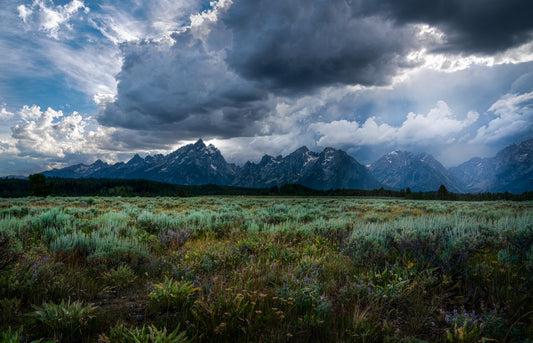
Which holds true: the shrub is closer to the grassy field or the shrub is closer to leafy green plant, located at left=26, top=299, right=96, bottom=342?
the grassy field

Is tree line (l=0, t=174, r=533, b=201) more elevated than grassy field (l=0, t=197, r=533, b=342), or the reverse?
grassy field (l=0, t=197, r=533, b=342)

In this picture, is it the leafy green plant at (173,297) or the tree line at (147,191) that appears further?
the tree line at (147,191)

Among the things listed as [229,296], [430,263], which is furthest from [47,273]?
[430,263]

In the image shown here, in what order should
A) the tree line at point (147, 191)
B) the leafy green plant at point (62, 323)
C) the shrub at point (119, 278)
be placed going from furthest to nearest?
the tree line at point (147, 191), the shrub at point (119, 278), the leafy green plant at point (62, 323)

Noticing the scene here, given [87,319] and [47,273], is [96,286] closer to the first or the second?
[47,273]

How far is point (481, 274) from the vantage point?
11.7ft

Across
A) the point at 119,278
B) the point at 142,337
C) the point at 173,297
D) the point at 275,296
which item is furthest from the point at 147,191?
the point at 142,337

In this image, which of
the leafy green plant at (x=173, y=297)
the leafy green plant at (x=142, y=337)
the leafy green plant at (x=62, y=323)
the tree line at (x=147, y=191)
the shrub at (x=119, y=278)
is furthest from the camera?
the tree line at (x=147, y=191)

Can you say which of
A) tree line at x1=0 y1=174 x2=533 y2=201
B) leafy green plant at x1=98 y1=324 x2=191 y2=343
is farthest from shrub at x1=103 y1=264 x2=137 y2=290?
tree line at x1=0 y1=174 x2=533 y2=201

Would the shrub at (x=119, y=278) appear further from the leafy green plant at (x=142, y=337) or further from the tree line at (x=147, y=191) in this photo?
the tree line at (x=147, y=191)

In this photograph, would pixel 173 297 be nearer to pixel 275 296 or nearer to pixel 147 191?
pixel 275 296

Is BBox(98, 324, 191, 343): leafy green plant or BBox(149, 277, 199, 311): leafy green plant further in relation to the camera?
BBox(149, 277, 199, 311): leafy green plant

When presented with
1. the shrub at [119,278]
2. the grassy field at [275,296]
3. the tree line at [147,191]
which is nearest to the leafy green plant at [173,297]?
the grassy field at [275,296]

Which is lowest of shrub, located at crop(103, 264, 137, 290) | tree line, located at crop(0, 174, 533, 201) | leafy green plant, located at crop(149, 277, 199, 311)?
tree line, located at crop(0, 174, 533, 201)
